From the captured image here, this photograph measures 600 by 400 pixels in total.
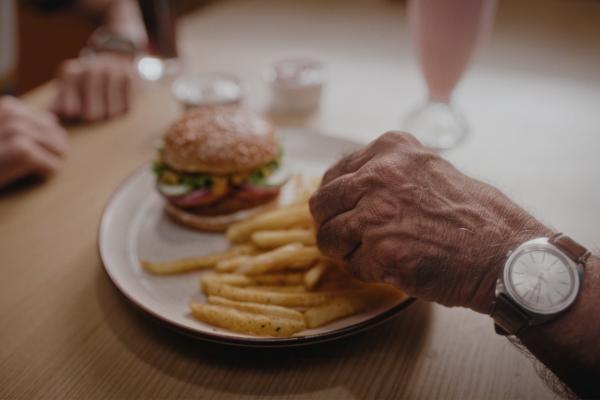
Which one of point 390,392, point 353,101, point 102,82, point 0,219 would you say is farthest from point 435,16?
point 0,219

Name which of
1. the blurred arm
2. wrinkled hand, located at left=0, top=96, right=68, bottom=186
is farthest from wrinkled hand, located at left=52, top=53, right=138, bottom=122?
the blurred arm

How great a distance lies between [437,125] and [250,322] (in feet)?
5.10

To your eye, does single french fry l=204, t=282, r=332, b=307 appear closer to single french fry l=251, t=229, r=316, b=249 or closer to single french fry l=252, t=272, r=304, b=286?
single french fry l=252, t=272, r=304, b=286

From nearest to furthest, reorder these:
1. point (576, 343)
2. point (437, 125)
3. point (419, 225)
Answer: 1. point (576, 343)
2. point (419, 225)
3. point (437, 125)

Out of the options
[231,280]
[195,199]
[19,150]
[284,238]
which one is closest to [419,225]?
[284,238]

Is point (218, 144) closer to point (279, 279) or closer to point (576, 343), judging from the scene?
point (279, 279)

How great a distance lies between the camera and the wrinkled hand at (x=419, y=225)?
121 cm

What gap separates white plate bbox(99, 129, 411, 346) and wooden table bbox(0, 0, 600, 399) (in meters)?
0.08

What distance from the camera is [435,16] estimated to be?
2.15m

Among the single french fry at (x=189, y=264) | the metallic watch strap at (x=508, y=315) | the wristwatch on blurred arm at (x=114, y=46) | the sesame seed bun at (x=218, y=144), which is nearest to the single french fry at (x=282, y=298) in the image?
the single french fry at (x=189, y=264)

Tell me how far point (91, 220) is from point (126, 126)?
0.86 meters

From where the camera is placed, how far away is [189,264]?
67.7 inches

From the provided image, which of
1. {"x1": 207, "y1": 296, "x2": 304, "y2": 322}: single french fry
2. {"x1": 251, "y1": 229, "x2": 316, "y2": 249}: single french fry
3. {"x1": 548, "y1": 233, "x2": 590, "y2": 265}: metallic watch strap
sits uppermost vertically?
{"x1": 548, "y1": 233, "x2": 590, "y2": 265}: metallic watch strap

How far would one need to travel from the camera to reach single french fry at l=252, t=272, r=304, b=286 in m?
1.59
